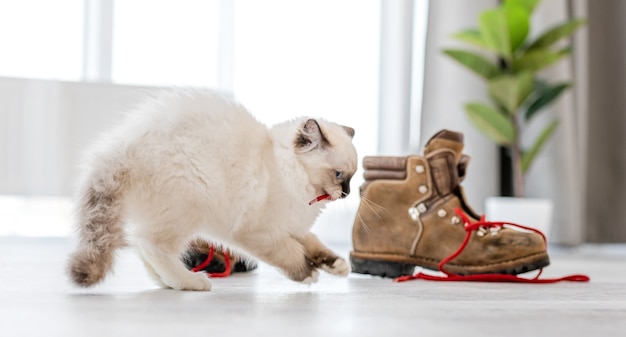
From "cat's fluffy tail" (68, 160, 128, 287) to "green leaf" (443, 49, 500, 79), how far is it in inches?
96.7

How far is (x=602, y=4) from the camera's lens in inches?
163

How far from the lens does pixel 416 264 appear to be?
1784mm

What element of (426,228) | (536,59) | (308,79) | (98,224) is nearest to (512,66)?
(536,59)

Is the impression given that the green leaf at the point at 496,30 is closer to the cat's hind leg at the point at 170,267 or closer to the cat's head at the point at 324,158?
the cat's head at the point at 324,158

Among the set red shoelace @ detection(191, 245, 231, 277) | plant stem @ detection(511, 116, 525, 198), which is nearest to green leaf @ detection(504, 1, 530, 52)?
plant stem @ detection(511, 116, 525, 198)

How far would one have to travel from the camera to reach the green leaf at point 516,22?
338cm

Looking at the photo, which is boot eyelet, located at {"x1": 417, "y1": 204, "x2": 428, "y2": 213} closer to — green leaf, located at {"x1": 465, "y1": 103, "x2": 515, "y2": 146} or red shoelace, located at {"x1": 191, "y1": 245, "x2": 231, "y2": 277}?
red shoelace, located at {"x1": 191, "y1": 245, "x2": 231, "y2": 277}

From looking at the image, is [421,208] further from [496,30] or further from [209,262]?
[496,30]

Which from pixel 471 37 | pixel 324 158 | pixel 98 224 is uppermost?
pixel 471 37

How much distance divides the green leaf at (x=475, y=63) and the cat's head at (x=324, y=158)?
7.16 feet

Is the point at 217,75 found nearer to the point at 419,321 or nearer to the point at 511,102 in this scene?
the point at 511,102

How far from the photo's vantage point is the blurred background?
329cm

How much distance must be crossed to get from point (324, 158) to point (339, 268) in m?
0.22

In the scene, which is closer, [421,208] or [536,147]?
[421,208]
